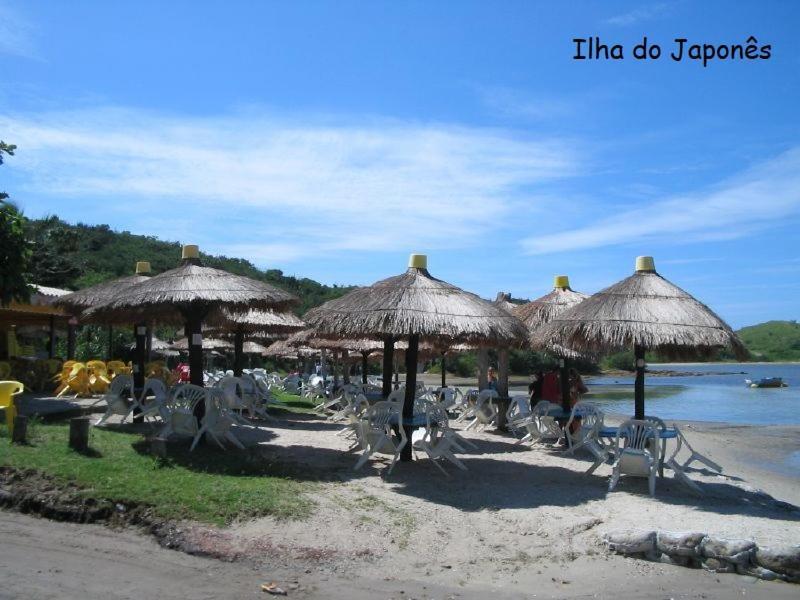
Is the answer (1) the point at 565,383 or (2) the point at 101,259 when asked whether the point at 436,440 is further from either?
(2) the point at 101,259

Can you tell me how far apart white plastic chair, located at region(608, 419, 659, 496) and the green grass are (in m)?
3.43

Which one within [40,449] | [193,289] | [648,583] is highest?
[193,289]

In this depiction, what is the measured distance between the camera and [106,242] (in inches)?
2092

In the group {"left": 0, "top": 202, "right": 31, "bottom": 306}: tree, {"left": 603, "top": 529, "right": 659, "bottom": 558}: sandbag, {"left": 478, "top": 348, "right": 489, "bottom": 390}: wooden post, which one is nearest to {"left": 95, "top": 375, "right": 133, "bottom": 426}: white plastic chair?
{"left": 0, "top": 202, "right": 31, "bottom": 306}: tree

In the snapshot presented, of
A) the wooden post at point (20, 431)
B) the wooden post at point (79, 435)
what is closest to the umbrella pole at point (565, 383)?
the wooden post at point (79, 435)

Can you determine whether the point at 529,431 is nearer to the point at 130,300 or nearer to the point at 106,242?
the point at 130,300

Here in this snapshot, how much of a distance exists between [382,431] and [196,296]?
107 inches

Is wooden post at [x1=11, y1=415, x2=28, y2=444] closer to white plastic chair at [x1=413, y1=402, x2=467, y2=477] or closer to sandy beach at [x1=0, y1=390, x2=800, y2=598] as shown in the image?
sandy beach at [x1=0, y1=390, x2=800, y2=598]

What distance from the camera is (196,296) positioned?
830 centimetres

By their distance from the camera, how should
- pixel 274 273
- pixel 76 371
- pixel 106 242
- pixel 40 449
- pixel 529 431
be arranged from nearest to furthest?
pixel 40 449 → pixel 529 431 → pixel 76 371 → pixel 106 242 → pixel 274 273

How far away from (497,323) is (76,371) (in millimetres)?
9350

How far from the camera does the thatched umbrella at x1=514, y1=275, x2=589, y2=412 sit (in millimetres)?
10852

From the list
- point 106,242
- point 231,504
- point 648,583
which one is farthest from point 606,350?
point 106,242

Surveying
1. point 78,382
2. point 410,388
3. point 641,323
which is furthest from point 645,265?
point 78,382
